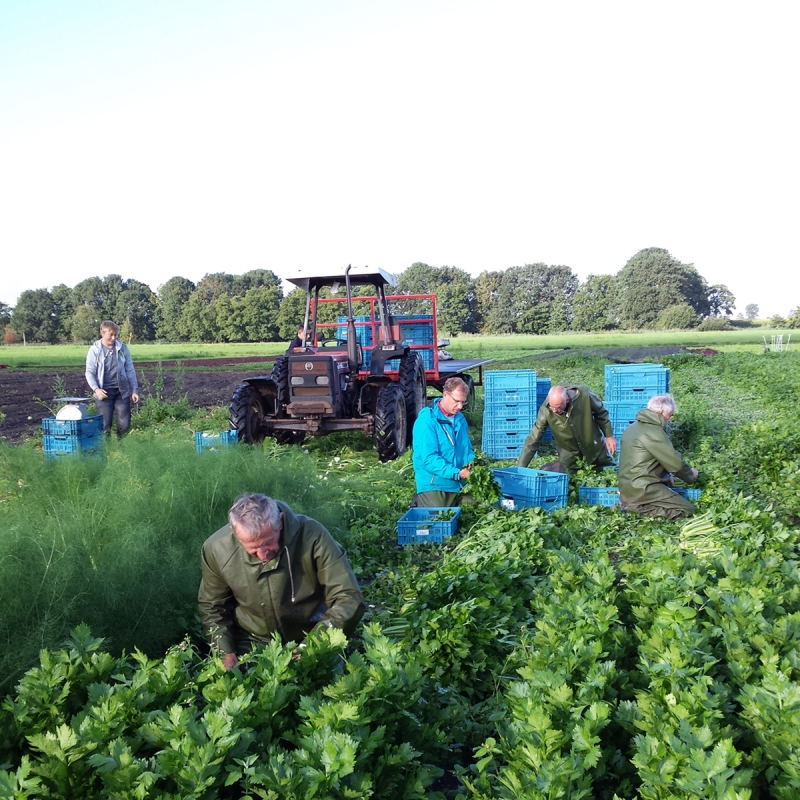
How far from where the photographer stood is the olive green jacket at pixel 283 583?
341 cm

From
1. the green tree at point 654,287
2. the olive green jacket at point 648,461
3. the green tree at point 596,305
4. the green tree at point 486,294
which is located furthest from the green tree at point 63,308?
the olive green jacket at point 648,461

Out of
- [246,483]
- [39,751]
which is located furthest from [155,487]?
[39,751]

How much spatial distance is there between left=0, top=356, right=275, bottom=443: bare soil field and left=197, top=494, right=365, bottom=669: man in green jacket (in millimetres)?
8764

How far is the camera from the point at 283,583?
11.4ft

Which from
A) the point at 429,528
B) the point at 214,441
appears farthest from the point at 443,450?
the point at 214,441

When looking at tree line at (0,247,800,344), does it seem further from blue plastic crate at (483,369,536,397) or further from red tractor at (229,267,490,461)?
blue plastic crate at (483,369,536,397)

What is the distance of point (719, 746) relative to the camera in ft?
7.24

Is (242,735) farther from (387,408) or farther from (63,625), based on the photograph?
(387,408)

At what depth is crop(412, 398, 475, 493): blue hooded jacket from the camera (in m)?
6.15

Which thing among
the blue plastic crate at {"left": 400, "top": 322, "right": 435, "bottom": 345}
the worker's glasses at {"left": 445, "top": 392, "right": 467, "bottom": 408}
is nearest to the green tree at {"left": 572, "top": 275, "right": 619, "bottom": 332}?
the blue plastic crate at {"left": 400, "top": 322, "right": 435, "bottom": 345}

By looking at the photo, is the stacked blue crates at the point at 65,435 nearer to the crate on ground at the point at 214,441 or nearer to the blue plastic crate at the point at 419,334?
the crate on ground at the point at 214,441

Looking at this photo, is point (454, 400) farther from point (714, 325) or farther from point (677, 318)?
point (677, 318)

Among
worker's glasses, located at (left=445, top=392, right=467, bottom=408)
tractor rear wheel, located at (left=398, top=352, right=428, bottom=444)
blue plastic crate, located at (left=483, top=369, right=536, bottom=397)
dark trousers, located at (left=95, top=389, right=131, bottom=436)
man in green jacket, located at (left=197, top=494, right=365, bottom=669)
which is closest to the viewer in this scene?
man in green jacket, located at (left=197, top=494, right=365, bottom=669)

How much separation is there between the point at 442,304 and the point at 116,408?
68.1 metres
